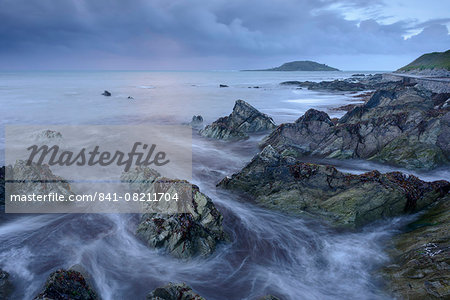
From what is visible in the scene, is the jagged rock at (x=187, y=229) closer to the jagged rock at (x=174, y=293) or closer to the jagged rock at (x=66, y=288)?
the jagged rock at (x=174, y=293)

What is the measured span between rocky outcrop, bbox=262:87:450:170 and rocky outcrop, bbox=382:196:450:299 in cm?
769

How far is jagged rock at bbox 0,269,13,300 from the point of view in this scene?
827 cm

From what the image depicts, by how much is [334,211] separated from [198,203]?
6.19m

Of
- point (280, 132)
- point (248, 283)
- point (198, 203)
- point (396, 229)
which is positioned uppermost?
point (280, 132)

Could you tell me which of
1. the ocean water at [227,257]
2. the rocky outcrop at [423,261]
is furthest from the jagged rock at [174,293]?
the rocky outcrop at [423,261]

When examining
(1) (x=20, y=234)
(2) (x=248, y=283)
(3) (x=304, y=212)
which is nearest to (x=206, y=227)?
(2) (x=248, y=283)

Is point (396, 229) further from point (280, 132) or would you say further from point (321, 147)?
point (280, 132)

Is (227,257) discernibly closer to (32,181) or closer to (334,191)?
(334,191)

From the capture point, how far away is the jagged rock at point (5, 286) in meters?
8.27

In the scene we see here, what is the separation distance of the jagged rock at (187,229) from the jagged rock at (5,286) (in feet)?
14.3

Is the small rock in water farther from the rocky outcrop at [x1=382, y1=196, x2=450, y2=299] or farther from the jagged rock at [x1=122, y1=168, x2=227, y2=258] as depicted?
the rocky outcrop at [x1=382, y1=196, x2=450, y2=299]

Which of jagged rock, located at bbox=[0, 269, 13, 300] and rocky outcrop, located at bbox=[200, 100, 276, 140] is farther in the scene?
rocky outcrop, located at bbox=[200, 100, 276, 140]

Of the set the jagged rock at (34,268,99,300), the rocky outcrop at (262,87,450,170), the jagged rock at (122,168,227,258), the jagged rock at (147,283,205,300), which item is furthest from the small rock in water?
the jagged rock at (147,283,205,300)

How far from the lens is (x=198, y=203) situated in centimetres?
1135
